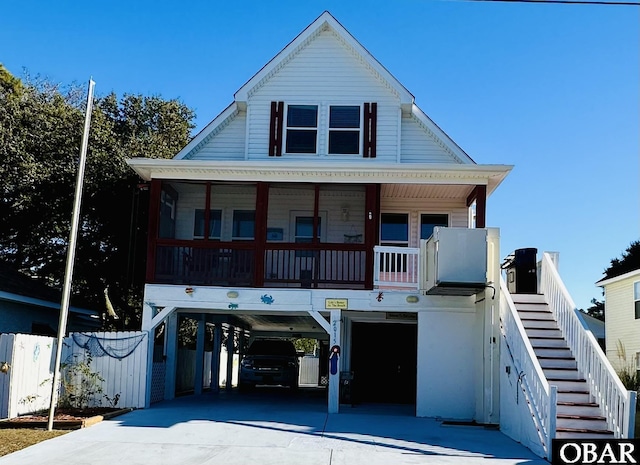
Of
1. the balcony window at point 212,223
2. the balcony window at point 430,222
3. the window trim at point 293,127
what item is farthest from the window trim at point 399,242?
the balcony window at point 212,223

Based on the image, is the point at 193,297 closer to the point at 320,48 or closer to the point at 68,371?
the point at 68,371

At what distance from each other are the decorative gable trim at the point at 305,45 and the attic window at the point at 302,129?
1.11 m

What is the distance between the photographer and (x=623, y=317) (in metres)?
25.5

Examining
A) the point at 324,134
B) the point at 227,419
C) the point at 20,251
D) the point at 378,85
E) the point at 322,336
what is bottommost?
the point at 227,419

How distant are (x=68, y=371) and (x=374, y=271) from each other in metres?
6.96

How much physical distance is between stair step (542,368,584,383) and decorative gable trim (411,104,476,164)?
7268mm

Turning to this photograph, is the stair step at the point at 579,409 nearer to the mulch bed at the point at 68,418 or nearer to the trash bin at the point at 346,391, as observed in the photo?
the trash bin at the point at 346,391

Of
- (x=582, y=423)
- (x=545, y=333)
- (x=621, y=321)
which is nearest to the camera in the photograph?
(x=582, y=423)

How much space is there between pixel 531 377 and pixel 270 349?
11261 millimetres

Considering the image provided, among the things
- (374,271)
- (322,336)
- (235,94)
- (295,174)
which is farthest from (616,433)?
(322,336)

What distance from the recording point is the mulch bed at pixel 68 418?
1239cm

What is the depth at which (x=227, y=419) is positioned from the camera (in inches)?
534

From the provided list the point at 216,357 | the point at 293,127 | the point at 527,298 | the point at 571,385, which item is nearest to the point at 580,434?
the point at 571,385

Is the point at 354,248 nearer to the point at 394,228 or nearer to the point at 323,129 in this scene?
the point at 394,228
